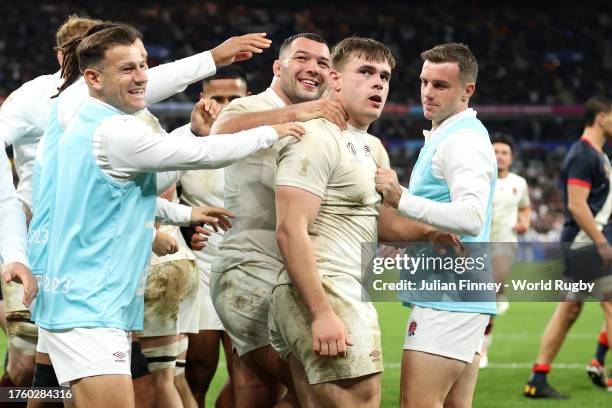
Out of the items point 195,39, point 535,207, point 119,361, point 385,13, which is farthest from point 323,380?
point 385,13

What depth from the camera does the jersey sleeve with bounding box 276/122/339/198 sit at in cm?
392

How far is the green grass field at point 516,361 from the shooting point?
26.1 ft

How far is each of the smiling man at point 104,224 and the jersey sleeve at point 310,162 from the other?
174mm

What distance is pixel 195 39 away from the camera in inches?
1249

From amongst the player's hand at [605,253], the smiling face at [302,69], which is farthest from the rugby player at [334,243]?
the player's hand at [605,253]

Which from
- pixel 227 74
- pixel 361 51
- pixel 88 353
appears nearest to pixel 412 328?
pixel 361 51

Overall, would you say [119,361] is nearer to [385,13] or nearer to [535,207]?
[535,207]

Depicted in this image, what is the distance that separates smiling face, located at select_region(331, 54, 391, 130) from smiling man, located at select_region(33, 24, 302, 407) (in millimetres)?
564

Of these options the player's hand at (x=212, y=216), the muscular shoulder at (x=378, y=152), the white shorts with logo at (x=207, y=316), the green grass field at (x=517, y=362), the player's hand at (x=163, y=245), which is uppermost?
the muscular shoulder at (x=378, y=152)

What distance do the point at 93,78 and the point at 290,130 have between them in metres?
0.86

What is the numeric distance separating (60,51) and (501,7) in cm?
3539

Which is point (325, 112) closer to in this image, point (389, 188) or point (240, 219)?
point (389, 188)

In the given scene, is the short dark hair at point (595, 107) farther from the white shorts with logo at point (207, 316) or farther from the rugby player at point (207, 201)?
the white shorts with logo at point (207, 316)

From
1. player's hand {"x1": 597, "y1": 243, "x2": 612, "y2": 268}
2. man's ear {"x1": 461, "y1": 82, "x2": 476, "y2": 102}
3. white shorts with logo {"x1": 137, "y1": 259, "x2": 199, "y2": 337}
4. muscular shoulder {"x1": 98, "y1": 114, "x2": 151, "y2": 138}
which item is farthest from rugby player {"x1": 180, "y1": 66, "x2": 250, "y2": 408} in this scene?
player's hand {"x1": 597, "y1": 243, "x2": 612, "y2": 268}
